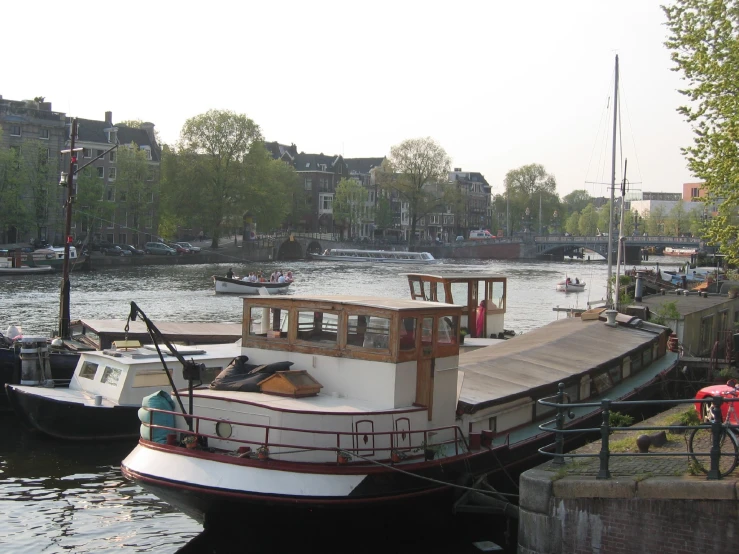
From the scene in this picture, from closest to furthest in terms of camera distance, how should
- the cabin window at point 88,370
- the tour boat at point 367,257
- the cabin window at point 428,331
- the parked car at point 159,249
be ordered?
1. the cabin window at point 428,331
2. the cabin window at point 88,370
3. the parked car at point 159,249
4. the tour boat at point 367,257

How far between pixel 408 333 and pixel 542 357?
20.1 ft

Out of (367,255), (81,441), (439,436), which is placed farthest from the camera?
(367,255)

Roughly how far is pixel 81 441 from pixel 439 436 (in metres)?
9.48

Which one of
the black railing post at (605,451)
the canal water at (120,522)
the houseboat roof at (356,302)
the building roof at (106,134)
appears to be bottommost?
the canal water at (120,522)

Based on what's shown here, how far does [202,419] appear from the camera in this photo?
1346 cm

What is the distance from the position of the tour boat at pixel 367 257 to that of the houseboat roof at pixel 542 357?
8888 centimetres

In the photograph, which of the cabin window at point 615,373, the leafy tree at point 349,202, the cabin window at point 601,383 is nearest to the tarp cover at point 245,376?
the cabin window at point 601,383

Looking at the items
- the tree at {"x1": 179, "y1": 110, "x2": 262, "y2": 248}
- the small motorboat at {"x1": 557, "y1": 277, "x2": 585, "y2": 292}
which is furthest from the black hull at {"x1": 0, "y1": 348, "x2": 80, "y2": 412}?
the tree at {"x1": 179, "y1": 110, "x2": 262, "y2": 248}

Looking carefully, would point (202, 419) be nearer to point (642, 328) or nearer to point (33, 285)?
point (642, 328)

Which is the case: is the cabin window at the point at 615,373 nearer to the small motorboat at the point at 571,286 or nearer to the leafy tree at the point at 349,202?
the small motorboat at the point at 571,286

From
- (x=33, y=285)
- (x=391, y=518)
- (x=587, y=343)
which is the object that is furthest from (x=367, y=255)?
(x=391, y=518)

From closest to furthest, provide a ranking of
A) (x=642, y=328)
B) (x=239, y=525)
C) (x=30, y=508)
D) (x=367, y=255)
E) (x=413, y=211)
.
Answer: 1. (x=239, y=525)
2. (x=30, y=508)
3. (x=642, y=328)
4. (x=367, y=255)
5. (x=413, y=211)

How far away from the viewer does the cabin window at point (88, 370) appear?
2175 centimetres

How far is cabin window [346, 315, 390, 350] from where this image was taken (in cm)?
1417
